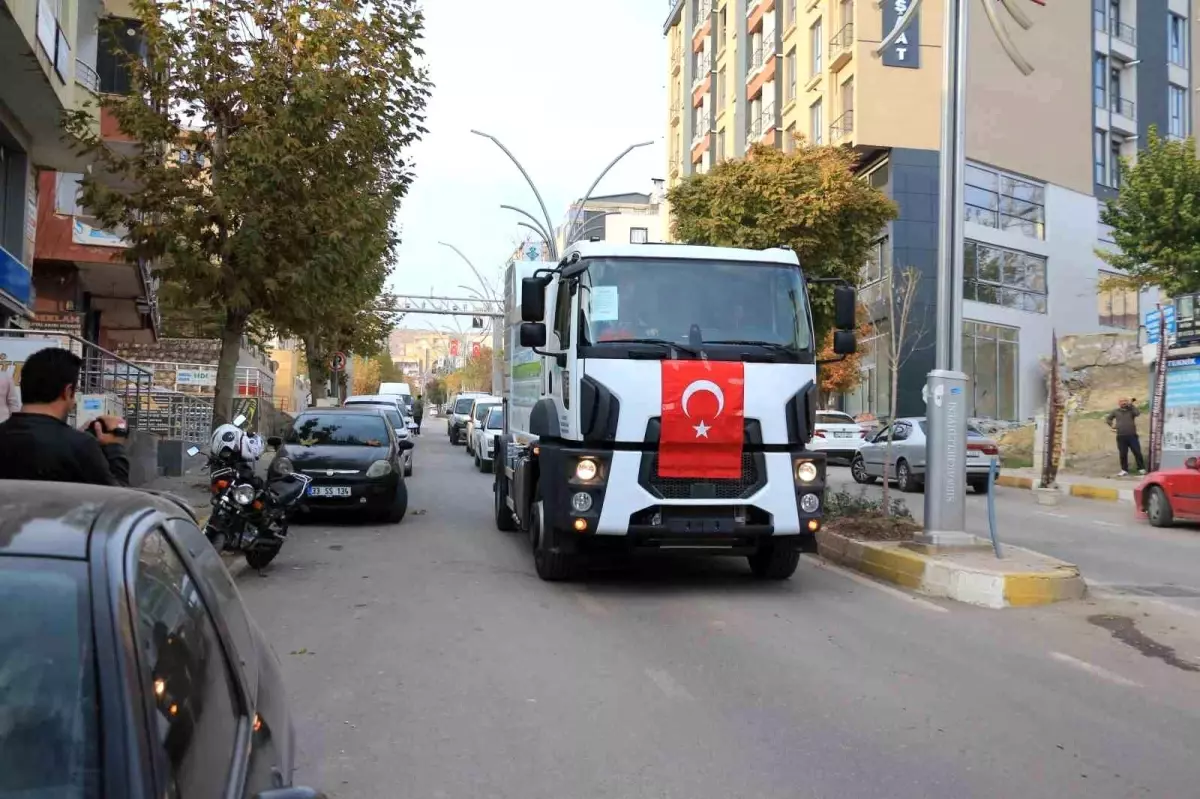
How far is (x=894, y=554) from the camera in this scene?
32.7ft

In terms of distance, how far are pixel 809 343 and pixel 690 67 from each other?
49.5m

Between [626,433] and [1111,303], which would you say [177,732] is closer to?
[626,433]

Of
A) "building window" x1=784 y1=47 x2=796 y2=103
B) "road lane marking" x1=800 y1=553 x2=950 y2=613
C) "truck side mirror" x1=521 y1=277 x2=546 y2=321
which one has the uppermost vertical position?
"building window" x1=784 y1=47 x2=796 y2=103

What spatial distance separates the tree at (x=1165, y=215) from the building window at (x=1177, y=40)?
19734mm

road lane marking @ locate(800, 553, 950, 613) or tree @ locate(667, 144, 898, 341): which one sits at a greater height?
tree @ locate(667, 144, 898, 341)

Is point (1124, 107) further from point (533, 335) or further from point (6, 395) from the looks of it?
point (6, 395)

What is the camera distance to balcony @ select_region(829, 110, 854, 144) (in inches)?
1380

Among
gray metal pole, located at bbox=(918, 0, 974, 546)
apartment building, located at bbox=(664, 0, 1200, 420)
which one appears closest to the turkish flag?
gray metal pole, located at bbox=(918, 0, 974, 546)

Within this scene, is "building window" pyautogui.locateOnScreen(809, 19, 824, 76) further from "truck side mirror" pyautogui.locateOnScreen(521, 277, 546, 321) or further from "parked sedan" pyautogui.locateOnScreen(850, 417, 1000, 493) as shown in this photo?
"truck side mirror" pyautogui.locateOnScreen(521, 277, 546, 321)

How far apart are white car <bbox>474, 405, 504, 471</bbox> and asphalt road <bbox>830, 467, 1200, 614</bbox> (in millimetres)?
9816

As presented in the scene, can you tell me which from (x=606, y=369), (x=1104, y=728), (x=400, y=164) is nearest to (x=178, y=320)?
(x=400, y=164)

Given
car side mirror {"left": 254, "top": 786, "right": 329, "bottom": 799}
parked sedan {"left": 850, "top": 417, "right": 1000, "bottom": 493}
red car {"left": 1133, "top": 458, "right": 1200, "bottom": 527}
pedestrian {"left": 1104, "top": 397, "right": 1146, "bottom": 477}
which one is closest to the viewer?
car side mirror {"left": 254, "top": 786, "right": 329, "bottom": 799}

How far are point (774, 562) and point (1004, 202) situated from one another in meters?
31.3

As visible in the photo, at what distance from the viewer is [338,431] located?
14773mm
